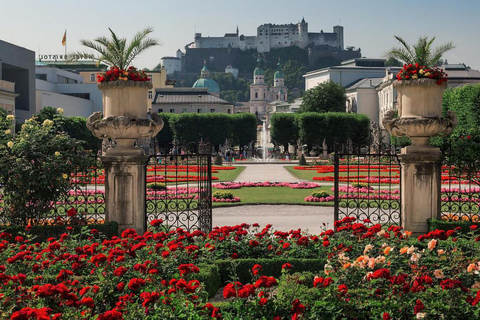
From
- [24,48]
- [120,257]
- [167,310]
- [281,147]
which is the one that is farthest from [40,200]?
[281,147]

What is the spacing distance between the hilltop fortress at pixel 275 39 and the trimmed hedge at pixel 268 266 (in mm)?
185271

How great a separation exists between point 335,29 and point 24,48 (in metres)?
153

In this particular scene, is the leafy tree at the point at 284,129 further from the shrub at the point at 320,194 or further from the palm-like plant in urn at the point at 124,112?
the palm-like plant in urn at the point at 124,112

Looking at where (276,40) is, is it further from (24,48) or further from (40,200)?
(40,200)

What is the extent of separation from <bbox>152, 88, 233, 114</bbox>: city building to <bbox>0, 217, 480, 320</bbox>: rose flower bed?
8494 centimetres

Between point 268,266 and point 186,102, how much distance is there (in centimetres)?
8676

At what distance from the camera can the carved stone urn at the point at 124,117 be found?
11258 mm

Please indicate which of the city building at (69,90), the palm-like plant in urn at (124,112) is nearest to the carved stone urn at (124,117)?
the palm-like plant in urn at (124,112)

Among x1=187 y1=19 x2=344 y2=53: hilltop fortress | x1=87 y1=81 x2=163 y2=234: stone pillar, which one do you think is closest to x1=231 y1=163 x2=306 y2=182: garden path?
x1=87 y1=81 x2=163 y2=234: stone pillar

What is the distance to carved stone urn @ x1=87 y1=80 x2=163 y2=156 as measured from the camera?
36.9ft

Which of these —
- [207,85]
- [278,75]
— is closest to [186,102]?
[207,85]

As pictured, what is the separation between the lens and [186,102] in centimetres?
9481

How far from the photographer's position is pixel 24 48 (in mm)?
51750

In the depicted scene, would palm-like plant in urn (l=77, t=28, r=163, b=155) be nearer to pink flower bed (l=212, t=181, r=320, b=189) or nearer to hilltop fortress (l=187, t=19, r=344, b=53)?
pink flower bed (l=212, t=181, r=320, b=189)
